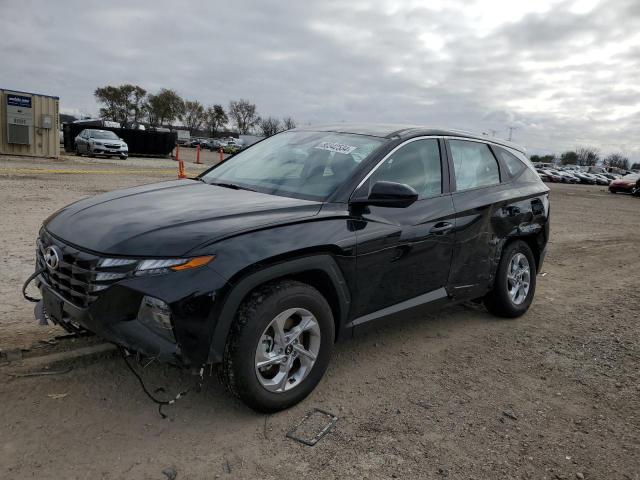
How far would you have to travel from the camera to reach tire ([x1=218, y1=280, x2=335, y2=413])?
2840mm

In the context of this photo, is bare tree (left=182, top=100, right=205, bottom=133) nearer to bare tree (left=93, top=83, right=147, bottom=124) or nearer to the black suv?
bare tree (left=93, top=83, right=147, bottom=124)

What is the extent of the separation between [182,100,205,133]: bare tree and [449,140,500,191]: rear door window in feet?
295

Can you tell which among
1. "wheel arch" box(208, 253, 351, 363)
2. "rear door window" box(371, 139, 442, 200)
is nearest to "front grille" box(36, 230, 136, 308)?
Answer: "wheel arch" box(208, 253, 351, 363)

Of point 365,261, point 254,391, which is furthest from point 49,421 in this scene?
point 365,261

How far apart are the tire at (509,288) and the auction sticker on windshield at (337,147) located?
190 cm

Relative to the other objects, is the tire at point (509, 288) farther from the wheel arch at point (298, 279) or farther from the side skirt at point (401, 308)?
the wheel arch at point (298, 279)

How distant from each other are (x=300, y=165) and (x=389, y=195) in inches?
34.2

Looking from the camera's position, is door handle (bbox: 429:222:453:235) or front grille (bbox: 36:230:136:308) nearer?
front grille (bbox: 36:230:136:308)

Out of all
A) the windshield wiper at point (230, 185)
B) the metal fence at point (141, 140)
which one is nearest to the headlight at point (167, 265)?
the windshield wiper at point (230, 185)

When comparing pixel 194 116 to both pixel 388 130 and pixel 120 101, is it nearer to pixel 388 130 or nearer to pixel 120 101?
pixel 120 101

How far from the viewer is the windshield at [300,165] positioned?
364 centimetres

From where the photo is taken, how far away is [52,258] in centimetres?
300

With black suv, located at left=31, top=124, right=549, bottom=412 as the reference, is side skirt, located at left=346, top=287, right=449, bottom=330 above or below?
below

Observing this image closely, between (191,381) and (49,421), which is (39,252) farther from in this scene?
(191,381)
